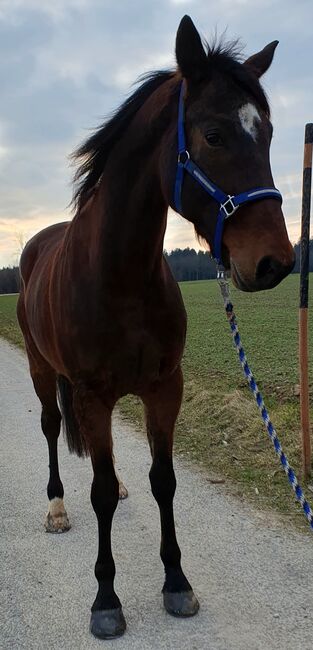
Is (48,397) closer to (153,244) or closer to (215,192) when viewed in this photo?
(153,244)

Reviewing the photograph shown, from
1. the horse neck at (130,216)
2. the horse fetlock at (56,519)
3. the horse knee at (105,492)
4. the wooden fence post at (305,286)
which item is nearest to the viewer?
the horse neck at (130,216)

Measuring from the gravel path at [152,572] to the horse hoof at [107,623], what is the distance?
3 centimetres

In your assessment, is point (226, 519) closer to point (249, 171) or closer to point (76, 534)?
point (76, 534)

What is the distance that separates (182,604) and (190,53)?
2.47 m

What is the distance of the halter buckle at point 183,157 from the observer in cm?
200

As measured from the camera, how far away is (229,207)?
1.86 m

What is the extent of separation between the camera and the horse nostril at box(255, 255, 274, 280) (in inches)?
68.2

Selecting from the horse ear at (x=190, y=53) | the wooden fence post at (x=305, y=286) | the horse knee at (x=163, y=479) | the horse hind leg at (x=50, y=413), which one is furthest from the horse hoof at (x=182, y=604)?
the horse ear at (x=190, y=53)

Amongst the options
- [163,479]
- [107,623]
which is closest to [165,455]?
[163,479]

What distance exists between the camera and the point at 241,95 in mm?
1933

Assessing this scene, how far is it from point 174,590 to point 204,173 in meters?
2.00

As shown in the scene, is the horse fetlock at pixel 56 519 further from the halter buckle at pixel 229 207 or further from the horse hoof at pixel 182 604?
the halter buckle at pixel 229 207

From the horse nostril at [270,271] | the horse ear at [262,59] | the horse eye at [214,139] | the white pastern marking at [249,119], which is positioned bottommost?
the horse nostril at [270,271]

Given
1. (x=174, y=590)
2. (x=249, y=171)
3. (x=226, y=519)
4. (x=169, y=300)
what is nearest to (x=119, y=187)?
(x=169, y=300)
